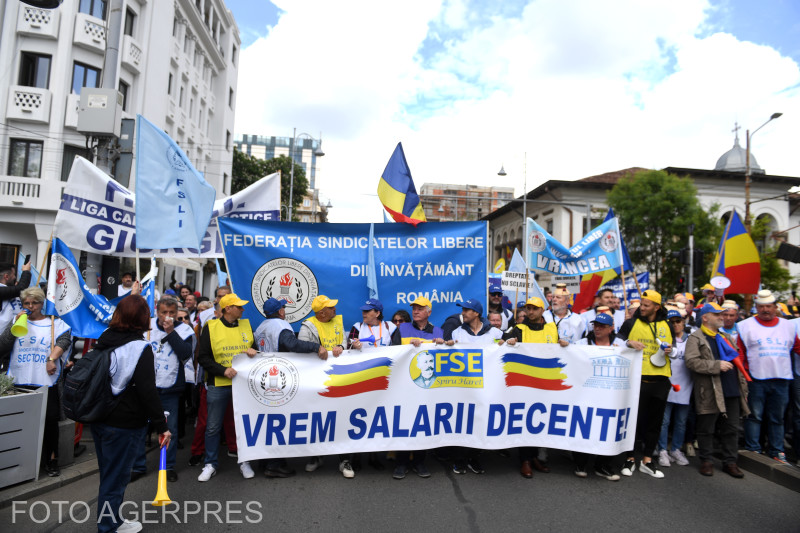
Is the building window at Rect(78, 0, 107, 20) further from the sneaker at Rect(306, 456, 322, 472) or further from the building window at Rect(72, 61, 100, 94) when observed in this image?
the sneaker at Rect(306, 456, 322, 472)

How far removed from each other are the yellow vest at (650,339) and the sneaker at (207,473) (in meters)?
4.54

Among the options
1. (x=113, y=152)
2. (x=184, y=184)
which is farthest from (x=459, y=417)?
(x=113, y=152)

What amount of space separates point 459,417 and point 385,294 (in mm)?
1764

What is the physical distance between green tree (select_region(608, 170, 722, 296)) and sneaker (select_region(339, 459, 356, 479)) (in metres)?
25.0

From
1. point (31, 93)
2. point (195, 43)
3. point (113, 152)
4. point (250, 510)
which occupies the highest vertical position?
point (195, 43)

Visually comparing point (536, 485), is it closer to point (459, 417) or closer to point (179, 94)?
point (459, 417)

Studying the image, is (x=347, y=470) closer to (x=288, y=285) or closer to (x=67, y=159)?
(x=288, y=285)

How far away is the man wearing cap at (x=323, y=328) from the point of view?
215 inches

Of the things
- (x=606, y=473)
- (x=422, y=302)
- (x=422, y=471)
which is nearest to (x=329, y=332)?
(x=422, y=302)

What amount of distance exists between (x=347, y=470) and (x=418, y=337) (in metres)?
1.52

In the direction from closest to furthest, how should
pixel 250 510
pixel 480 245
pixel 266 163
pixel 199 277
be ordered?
pixel 250 510 → pixel 480 245 → pixel 199 277 → pixel 266 163

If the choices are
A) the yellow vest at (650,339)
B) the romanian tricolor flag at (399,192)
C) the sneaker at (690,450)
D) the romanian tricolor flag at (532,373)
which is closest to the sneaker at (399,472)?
the romanian tricolor flag at (532,373)

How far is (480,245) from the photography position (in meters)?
6.60

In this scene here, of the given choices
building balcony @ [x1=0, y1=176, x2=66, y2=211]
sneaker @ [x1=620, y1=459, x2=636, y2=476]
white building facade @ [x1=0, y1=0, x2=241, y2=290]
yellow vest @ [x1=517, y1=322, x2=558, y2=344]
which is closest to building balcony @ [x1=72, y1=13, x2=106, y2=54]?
white building facade @ [x1=0, y1=0, x2=241, y2=290]
